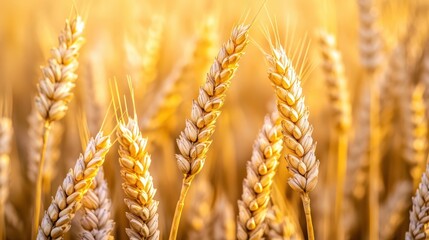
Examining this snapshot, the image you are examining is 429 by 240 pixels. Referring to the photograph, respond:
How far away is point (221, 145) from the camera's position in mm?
2557

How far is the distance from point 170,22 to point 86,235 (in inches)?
97.4

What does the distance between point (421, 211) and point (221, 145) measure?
4.64 ft

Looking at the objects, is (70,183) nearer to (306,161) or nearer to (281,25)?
(306,161)

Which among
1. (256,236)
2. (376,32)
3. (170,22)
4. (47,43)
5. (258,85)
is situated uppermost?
(170,22)

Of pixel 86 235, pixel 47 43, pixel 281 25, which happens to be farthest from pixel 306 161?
pixel 281 25

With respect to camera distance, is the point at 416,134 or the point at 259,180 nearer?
the point at 259,180

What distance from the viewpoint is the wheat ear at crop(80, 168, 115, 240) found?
3.97 ft

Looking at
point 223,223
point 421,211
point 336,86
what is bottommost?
point 421,211

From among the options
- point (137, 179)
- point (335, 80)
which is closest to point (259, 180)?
point (137, 179)

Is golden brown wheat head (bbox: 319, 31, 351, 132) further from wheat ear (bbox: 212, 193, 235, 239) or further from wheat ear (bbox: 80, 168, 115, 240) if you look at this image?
wheat ear (bbox: 80, 168, 115, 240)

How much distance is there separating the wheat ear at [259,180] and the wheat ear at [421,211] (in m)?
0.36

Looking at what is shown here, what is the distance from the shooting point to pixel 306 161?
3.72 feet

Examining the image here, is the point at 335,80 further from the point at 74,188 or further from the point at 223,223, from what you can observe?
the point at 74,188

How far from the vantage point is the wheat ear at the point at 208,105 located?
3.61ft
